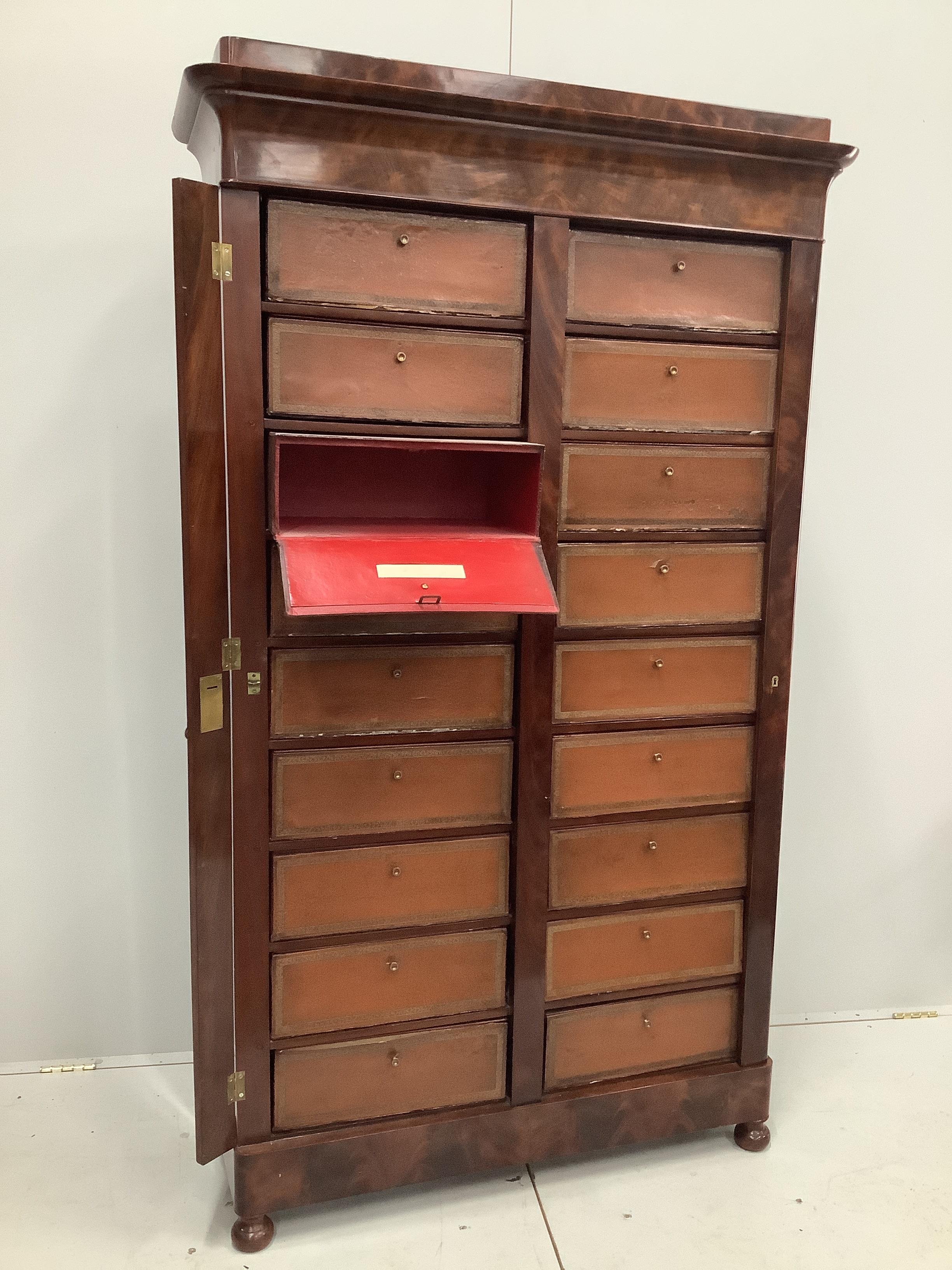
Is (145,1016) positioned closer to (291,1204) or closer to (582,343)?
(291,1204)

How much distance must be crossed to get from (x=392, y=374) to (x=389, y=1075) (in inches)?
56.6

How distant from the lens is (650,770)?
7.11 feet

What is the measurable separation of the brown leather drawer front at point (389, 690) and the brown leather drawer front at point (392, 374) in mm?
459

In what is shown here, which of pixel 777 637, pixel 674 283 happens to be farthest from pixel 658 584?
pixel 674 283

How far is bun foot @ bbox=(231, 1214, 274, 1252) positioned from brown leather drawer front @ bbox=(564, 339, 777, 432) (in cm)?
175

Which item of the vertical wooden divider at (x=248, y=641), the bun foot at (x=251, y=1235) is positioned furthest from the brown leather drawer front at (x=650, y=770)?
the bun foot at (x=251, y=1235)

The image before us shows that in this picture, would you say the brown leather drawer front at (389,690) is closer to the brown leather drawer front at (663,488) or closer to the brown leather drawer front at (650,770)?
the brown leather drawer front at (650,770)

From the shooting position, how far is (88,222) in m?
2.34

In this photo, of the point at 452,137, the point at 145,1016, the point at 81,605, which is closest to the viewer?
the point at 452,137

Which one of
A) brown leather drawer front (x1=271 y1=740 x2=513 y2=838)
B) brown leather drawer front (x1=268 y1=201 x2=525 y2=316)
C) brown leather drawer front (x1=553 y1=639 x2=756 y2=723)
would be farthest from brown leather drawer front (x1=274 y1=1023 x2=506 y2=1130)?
brown leather drawer front (x1=268 y1=201 x2=525 y2=316)

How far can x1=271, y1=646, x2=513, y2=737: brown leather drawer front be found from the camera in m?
1.92

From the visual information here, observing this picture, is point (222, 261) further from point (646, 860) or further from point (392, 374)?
point (646, 860)

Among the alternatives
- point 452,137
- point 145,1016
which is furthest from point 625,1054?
point 452,137

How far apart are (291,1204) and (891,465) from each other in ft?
7.89
